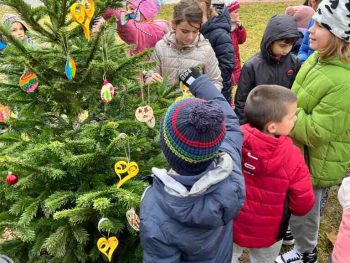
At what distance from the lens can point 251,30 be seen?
9578mm

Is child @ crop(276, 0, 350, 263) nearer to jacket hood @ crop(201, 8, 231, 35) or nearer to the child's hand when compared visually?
the child's hand

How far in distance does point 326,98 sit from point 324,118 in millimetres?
125

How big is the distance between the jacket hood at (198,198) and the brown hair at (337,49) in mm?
1247

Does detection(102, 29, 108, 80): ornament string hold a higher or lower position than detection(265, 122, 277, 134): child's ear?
higher

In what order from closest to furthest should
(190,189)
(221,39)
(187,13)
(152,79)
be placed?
(190,189), (152,79), (187,13), (221,39)

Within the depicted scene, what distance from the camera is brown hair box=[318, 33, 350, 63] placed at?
2.28 meters

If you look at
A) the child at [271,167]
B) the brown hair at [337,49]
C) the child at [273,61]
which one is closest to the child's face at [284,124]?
the child at [271,167]

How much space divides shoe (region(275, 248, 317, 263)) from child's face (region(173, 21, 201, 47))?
6.21 ft

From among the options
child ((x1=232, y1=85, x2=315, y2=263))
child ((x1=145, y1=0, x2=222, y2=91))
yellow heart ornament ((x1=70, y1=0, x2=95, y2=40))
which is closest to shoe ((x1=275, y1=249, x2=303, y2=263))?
child ((x1=232, y1=85, x2=315, y2=263))

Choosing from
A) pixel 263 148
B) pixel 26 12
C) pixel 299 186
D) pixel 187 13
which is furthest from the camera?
pixel 187 13

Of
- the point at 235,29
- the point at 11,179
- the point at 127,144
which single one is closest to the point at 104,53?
the point at 127,144

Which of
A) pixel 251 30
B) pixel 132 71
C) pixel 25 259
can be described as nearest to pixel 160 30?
pixel 132 71

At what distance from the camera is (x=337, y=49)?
229cm

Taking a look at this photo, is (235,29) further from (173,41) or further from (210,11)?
(173,41)
